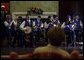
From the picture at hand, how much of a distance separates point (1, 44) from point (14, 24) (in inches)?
13.6

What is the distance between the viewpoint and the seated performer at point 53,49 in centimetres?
138

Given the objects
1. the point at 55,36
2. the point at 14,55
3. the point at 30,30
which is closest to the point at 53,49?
the point at 55,36

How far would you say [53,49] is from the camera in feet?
→ 4.65

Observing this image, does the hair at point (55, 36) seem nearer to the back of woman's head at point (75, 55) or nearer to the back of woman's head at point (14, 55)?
the back of woman's head at point (75, 55)

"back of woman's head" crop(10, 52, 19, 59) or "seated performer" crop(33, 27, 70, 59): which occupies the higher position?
"seated performer" crop(33, 27, 70, 59)

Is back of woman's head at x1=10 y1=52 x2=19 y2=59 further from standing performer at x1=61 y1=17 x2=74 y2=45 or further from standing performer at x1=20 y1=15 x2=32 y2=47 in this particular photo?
standing performer at x1=61 y1=17 x2=74 y2=45

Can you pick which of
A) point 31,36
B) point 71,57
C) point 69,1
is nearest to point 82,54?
point 71,57

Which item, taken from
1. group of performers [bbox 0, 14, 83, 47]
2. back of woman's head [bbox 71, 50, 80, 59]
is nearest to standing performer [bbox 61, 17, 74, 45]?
group of performers [bbox 0, 14, 83, 47]

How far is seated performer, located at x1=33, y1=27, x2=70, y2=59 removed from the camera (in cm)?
138

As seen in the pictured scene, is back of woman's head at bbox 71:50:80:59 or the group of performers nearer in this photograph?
→ back of woman's head at bbox 71:50:80:59

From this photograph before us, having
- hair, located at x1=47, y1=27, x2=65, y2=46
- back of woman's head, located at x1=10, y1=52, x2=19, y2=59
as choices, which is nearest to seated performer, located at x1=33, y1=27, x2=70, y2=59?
hair, located at x1=47, y1=27, x2=65, y2=46

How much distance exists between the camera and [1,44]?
1493 millimetres

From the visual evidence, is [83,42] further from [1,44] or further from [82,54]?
[1,44]

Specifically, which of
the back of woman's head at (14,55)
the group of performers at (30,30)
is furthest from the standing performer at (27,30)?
the back of woman's head at (14,55)
